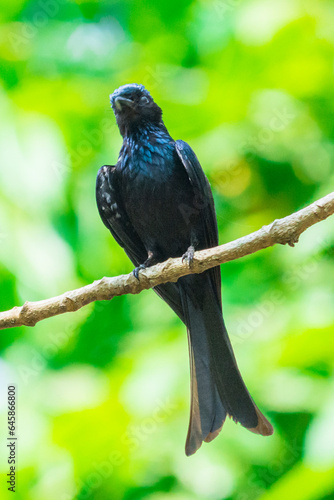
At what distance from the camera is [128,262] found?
4.90m

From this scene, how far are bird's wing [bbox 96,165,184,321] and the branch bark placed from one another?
600 mm

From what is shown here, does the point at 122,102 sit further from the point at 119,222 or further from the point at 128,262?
the point at 128,262

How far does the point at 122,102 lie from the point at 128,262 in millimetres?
1528

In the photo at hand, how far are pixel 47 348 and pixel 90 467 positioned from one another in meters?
0.96

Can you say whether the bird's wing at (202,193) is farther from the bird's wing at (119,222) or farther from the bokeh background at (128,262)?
the bokeh background at (128,262)

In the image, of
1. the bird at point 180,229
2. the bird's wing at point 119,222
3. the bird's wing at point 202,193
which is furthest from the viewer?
the bird's wing at point 119,222

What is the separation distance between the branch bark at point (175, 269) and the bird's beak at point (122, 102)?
121 centimetres

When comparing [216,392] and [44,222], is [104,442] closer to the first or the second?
A: [216,392]

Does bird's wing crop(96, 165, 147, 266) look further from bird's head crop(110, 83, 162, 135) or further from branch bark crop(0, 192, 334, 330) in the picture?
branch bark crop(0, 192, 334, 330)

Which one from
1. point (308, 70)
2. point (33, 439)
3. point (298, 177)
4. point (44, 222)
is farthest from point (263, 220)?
point (33, 439)

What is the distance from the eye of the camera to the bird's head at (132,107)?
12.4 ft

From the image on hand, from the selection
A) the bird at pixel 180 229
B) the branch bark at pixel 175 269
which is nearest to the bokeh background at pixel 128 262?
the bird at pixel 180 229

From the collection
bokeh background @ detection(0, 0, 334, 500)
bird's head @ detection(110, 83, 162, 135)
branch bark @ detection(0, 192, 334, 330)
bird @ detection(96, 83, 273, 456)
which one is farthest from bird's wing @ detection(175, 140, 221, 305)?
bokeh background @ detection(0, 0, 334, 500)

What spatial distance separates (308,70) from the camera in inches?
193
